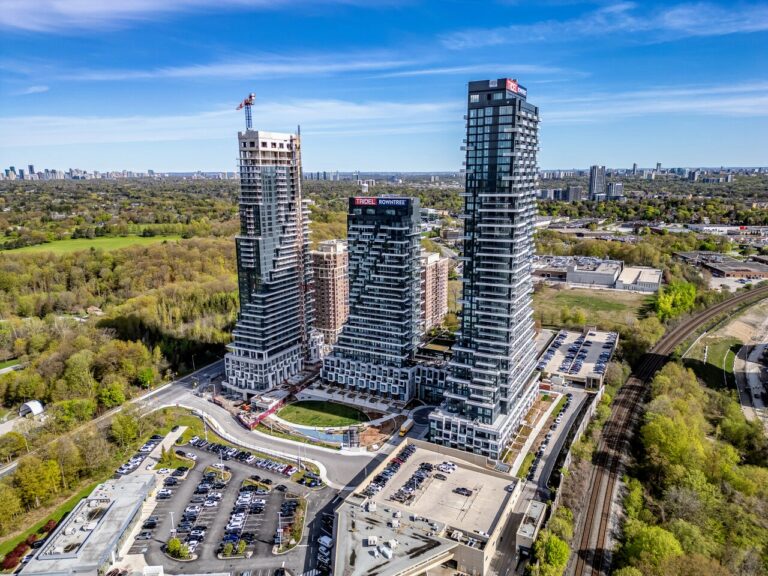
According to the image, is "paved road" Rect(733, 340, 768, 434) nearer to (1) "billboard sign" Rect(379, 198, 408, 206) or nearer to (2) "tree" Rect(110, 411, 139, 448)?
(1) "billboard sign" Rect(379, 198, 408, 206)

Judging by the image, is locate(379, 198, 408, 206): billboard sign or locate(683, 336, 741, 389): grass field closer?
locate(379, 198, 408, 206): billboard sign

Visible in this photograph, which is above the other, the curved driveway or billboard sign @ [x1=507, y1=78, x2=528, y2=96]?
billboard sign @ [x1=507, y1=78, x2=528, y2=96]

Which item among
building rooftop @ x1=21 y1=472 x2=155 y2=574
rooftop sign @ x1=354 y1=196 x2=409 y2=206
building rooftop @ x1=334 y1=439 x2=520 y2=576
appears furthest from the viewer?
rooftop sign @ x1=354 y1=196 x2=409 y2=206

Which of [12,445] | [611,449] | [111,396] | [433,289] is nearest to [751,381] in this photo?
[611,449]

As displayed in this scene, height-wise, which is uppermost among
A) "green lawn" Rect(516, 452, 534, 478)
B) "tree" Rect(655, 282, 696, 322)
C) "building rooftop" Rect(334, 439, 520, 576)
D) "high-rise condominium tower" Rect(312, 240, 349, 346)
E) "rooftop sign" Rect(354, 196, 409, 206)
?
"rooftop sign" Rect(354, 196, 409, 206)

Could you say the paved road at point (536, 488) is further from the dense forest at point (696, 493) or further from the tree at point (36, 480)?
the tree at point (36, 480)

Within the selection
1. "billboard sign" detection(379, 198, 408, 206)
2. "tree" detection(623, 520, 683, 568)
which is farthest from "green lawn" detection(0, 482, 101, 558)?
"tree" detection(623, 520, 683, 568)

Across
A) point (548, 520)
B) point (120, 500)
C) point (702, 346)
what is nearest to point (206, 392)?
point (120, 500)

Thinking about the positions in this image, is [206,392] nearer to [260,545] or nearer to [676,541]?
[260,545]
